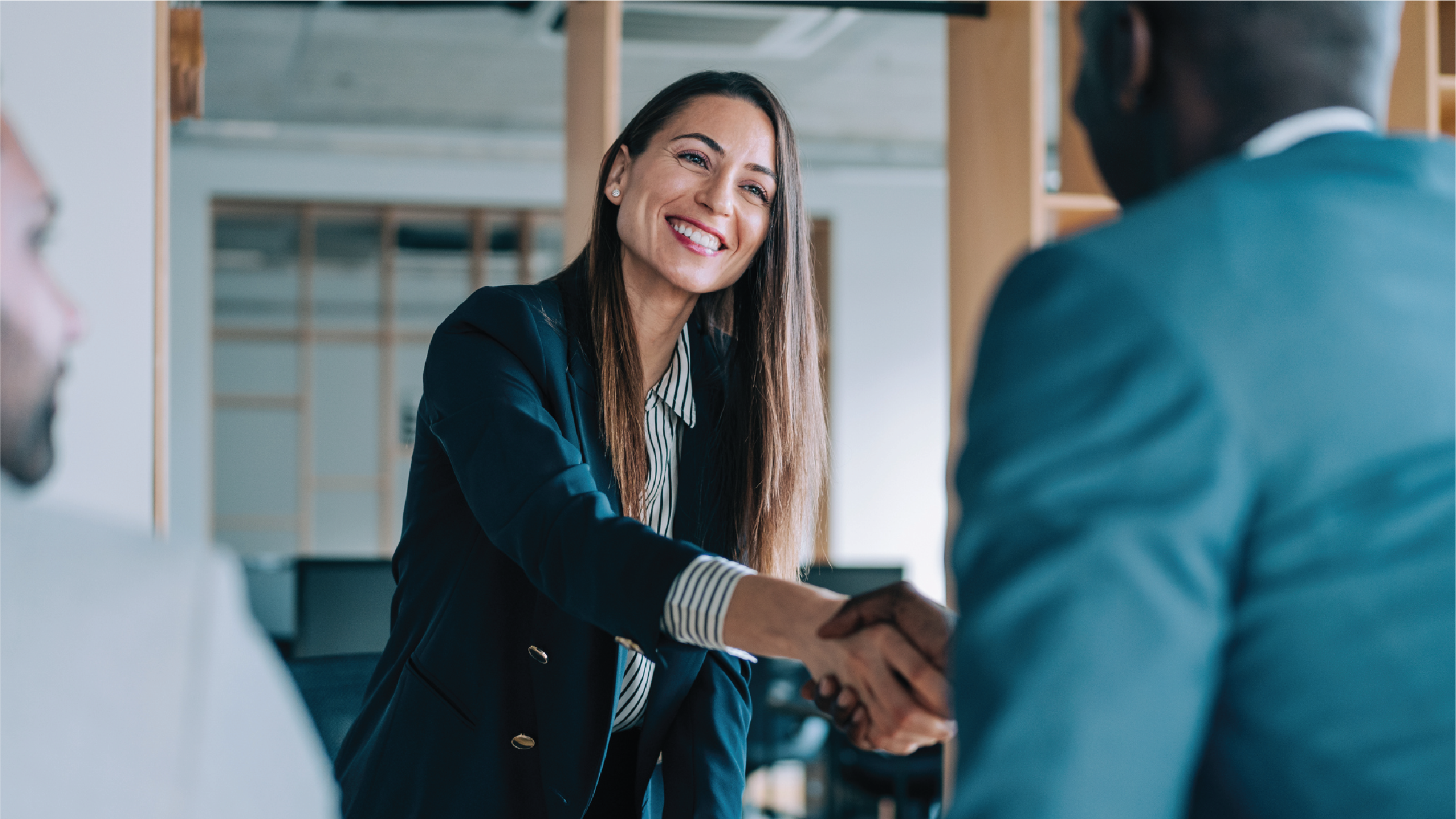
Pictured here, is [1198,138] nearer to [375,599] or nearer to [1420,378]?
[1420,378]

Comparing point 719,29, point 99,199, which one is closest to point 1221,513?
point 99,199

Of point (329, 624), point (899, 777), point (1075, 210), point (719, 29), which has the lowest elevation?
point (899, 777)

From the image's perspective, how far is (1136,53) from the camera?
692 mm

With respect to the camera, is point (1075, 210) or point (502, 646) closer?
point (502, 646)

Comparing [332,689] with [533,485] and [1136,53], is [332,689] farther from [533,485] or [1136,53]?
[1136,53]

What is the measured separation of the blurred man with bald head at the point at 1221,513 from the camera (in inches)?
21.5

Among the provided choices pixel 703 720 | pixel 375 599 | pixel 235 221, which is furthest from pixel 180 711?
pixel 235 221

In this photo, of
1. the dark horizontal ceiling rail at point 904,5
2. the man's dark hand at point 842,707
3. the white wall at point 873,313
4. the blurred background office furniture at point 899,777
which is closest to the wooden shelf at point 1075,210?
the dark horizontal ceiling rail at point 904,5

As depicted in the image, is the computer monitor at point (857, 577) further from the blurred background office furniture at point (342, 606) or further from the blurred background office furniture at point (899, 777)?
the blurred background office furniture at point (342, 606)

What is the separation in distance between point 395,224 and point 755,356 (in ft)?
24.1

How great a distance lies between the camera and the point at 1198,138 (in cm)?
68

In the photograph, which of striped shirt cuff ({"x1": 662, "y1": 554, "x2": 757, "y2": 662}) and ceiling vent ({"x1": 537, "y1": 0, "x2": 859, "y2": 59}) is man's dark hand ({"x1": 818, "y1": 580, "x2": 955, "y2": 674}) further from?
ceiling vent ({"x1": 537, "y1": 0, "x2": 859, "y2": 59})

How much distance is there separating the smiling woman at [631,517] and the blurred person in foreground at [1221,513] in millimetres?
468

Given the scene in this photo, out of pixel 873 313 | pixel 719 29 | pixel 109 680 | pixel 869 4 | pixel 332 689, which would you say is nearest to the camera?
pixel 109 680
